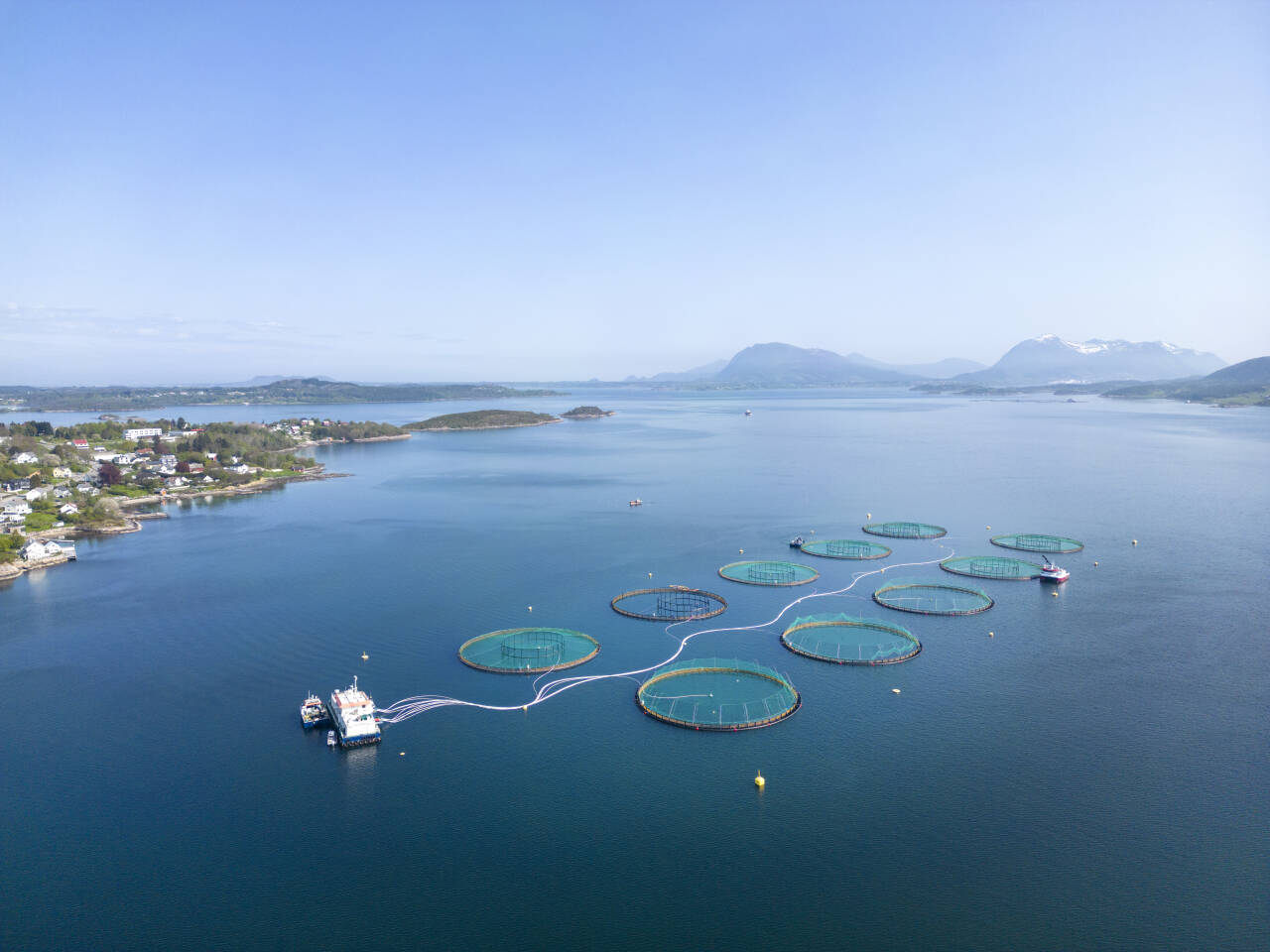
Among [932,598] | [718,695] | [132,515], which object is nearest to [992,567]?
[932,598]

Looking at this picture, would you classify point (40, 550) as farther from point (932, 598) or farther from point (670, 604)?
point (932, 598)

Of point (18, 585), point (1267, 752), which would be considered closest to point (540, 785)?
point (1267, 752)

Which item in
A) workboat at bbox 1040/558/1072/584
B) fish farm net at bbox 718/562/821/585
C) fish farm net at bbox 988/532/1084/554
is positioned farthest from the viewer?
fish farm net at bbox 988/532/1084/554

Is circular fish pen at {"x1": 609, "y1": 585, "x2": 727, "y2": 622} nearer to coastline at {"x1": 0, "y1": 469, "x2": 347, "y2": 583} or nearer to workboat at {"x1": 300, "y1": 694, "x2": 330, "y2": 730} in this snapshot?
workboat at {"x1": 300, "y1": 694, "x2": 330, "y2": 730}

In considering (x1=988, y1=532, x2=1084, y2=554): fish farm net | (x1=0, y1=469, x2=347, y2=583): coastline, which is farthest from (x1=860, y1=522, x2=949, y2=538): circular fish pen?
(x1=0, y1=469, x2=347, y2=583): coastline

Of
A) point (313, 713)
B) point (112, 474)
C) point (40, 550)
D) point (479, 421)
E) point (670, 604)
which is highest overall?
point (479, 421)

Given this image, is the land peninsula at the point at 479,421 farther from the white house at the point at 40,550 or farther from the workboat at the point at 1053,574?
the workboat at the point at 1053,574

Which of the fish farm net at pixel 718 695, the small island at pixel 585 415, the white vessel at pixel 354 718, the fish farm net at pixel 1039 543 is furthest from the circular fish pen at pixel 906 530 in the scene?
the small island at pixel 585 415
